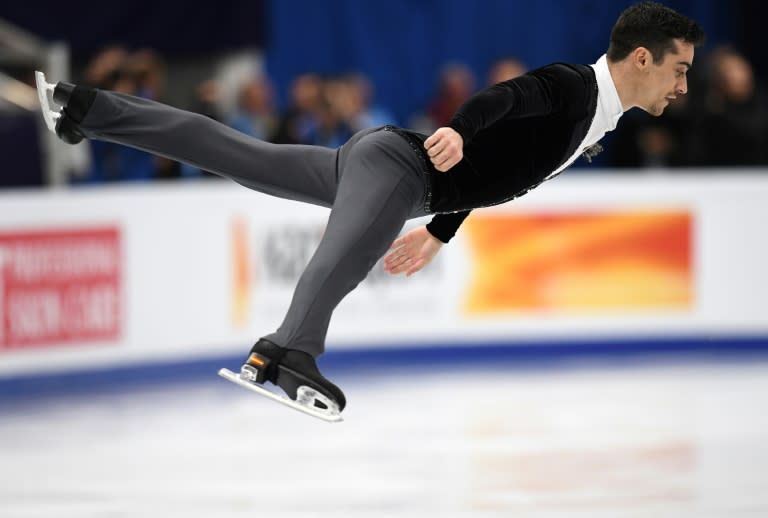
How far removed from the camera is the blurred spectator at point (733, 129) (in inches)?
461

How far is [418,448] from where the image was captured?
26.8 feet

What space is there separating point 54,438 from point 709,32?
9.99 m

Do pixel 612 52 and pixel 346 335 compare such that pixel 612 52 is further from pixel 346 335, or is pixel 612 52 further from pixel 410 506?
pixel 346 335

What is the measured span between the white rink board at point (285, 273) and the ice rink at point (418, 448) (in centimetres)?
34

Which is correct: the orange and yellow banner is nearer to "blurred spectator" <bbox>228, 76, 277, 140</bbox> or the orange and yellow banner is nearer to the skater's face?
"blurred spectator" <bbox>228, 76, 277, 140</bbox>

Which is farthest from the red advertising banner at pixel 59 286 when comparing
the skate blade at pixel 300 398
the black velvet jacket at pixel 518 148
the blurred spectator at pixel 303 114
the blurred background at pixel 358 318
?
the skate blade at pixel 300 398

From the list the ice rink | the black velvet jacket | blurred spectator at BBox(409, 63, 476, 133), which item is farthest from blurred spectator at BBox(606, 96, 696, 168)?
the black velvet jacket

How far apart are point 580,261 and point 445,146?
691cm

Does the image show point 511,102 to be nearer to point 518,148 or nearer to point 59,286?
point 518,148

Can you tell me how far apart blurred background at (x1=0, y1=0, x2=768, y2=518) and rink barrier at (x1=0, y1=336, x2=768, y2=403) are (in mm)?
19

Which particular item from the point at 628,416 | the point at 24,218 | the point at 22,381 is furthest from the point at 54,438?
the point at 628,416

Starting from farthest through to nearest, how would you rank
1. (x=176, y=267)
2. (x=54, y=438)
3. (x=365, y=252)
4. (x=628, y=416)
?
(x=176, y=267)
(x=628, y=416)
(x=54, y=438)
(x=365, y=252)

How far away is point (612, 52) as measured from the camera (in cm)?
493

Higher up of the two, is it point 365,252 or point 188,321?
point 188,321
